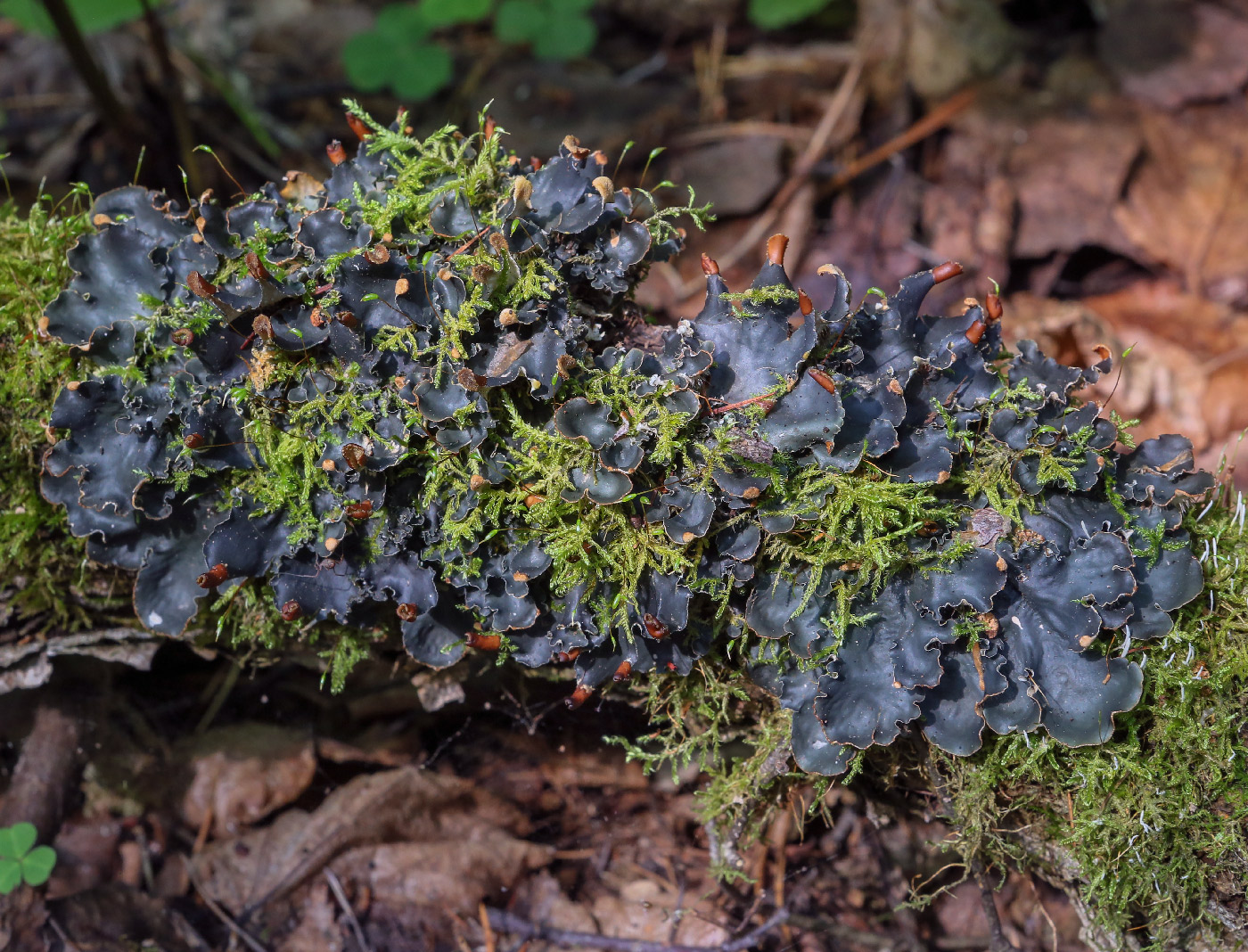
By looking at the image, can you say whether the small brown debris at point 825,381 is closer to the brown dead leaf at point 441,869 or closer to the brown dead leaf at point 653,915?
the brown dead leaf at point 653,915

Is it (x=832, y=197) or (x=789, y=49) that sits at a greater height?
(x=789, y=49)

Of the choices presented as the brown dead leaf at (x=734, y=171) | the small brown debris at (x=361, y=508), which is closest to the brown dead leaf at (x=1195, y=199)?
the brown dead leaf at (x=734, y=171)

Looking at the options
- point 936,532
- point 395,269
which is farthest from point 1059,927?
point 395,269

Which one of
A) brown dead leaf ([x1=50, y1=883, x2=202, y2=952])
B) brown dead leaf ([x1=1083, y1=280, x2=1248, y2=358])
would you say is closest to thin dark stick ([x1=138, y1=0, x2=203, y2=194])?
brown dead leaf ([x1=50, y1=883, x2=202, y2=952])

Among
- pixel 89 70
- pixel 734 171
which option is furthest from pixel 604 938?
pixel 89 70

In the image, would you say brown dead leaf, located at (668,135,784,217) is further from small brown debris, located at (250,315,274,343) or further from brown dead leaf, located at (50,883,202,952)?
brown dead leaf, located at (50,883,202,952)

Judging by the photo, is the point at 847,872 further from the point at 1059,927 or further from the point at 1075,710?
the point at 1075,710
